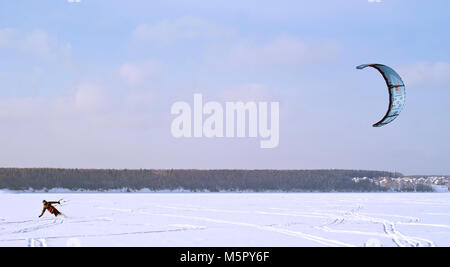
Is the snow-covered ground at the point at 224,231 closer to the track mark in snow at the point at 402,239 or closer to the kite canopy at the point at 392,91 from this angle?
the track mark in snow at the point at 402,239

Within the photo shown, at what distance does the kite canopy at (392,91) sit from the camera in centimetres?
987

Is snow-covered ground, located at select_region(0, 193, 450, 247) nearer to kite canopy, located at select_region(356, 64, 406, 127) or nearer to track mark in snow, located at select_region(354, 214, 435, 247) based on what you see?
track mark in snow, located at select_region(354, 214, 435, 247)

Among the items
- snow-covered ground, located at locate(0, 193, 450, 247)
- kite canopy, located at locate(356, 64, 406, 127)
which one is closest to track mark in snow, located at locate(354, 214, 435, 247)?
snow-covered ground, located at locate(0, 193, 450, 247)

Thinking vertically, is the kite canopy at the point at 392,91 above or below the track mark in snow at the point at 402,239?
above

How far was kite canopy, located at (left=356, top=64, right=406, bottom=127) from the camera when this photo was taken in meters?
9.87

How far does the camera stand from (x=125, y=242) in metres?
8.41

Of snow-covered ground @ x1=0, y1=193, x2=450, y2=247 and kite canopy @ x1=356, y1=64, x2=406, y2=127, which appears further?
kite canopy @ x1=356, y1=64, x2=406, y2=127

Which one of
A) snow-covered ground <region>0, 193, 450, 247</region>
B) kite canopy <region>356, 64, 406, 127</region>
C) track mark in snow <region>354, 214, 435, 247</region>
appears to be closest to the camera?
track mark in snow <region>354, 214, 435, 247</region>

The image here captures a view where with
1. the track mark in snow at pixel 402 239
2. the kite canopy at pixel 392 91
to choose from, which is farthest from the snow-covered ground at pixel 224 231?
the kite canopy at pixel 392 91

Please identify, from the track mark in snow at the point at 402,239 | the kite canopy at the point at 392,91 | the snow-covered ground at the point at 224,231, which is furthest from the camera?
the kite canopy at the point at 392,91

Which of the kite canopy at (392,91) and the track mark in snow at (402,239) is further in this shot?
the kite canopy at (392,91)

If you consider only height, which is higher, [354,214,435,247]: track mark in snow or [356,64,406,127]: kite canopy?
[356,64,406,127]: kite canopy

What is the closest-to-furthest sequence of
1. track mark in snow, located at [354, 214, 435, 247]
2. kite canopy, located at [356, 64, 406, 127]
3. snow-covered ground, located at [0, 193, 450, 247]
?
track mark in snow, located at [354, 214, 435, 247] → snow-covered ground, located at [0, 193, 450, 247] → kite canopy, located at [356, 64, 406, 127]

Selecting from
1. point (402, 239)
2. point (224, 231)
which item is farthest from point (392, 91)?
point (224, 231)
